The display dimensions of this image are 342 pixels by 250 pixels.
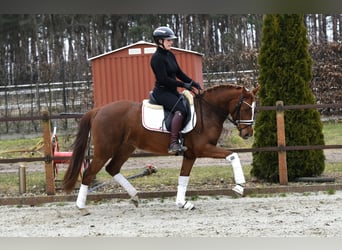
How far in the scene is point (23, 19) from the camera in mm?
24250

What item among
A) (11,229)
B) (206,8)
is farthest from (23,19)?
(206,8)

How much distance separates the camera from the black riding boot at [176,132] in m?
5.85

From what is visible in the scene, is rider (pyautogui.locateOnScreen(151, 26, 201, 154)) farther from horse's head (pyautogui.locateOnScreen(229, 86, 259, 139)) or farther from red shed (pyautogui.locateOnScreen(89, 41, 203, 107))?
red shed (pyautogui.locateOnScreen(89, 41, 203, 107))

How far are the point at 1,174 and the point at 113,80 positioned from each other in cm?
437

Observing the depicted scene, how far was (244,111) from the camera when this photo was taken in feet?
20.0

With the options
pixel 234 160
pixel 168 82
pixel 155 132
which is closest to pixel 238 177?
A: pixel 234 160

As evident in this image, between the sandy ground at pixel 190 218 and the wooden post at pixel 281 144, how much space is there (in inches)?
21.4

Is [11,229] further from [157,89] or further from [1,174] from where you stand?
[1,174]

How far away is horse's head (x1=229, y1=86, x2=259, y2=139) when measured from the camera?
609cm

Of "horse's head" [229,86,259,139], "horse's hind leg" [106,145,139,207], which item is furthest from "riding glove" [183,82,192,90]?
"horse's hind leg" [106,145,139,207]

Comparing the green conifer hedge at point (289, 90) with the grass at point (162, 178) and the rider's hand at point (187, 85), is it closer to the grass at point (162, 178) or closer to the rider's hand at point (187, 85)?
the grass at point (162, 178)

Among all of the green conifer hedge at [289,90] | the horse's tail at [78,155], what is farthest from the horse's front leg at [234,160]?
the green conifer hedge at [289,90]

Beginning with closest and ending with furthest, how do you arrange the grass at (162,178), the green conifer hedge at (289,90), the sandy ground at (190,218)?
the sandy ground at (190,218) < the green conifer hedge at (289,90) < the grass at (162,178)

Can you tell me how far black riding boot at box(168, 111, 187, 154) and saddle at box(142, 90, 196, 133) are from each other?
0.28ft
